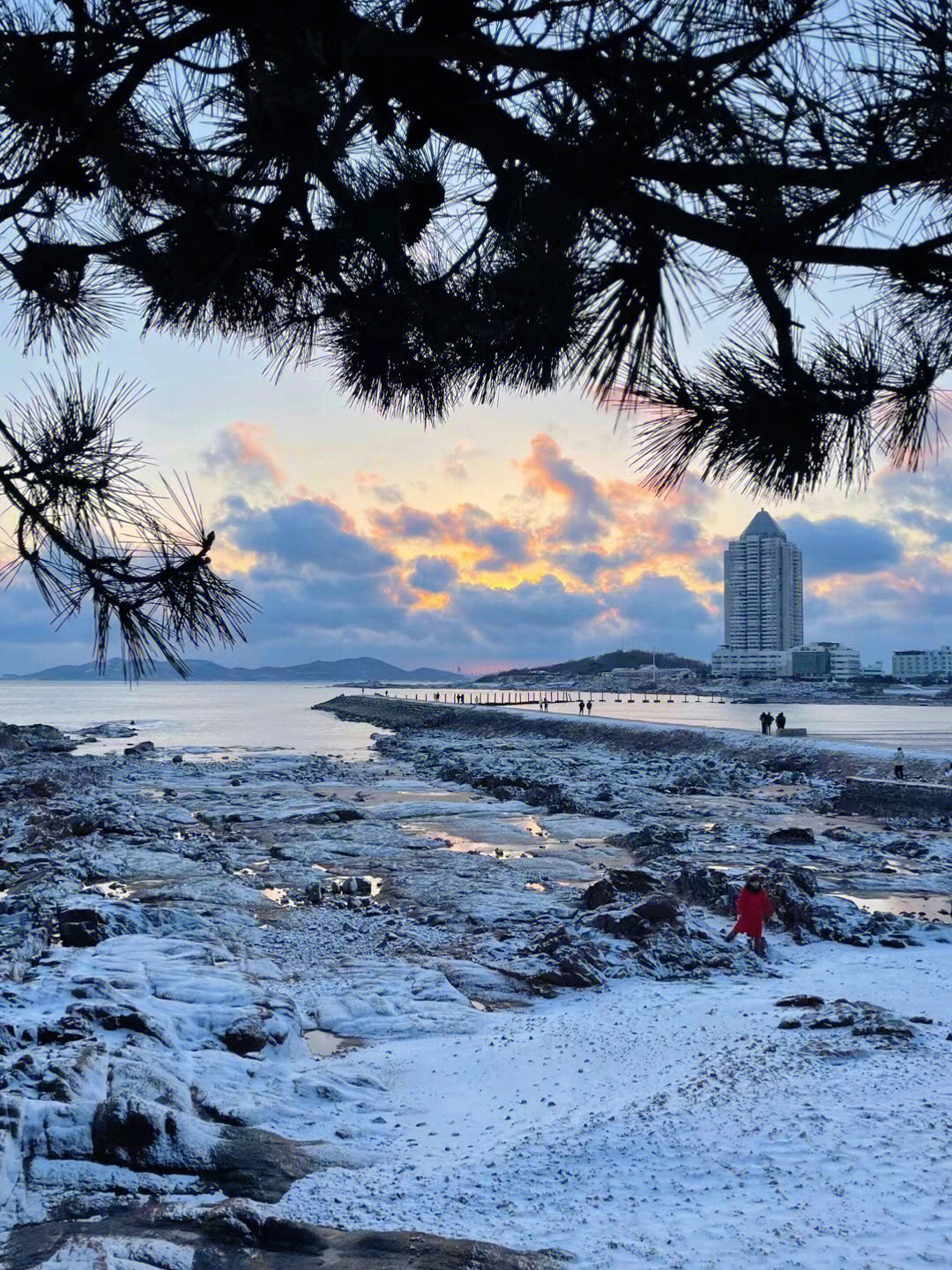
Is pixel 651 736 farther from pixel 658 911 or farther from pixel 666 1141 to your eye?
pixel 666 1141

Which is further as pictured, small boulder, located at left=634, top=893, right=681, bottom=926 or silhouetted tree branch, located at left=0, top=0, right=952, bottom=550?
small boulder, located at left=634, top=893, right=681, bottom=926

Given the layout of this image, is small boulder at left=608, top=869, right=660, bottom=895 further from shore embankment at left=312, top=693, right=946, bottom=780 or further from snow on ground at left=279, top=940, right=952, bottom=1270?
shore embankment at left=312, top=693, right=946, bottom=780

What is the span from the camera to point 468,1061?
6.75 meters

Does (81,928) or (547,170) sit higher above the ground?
(547,170)

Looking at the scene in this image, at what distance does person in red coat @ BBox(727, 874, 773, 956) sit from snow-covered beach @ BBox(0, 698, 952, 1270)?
211mm

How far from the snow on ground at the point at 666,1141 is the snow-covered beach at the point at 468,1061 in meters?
0.02

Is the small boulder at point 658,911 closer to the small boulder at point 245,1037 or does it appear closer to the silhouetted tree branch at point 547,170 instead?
the small boulder at point 245,1037

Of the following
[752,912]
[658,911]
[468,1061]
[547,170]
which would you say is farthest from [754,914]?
[547,170]

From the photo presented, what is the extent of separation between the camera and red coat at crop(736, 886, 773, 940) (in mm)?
9711

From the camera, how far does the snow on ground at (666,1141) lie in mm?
4258

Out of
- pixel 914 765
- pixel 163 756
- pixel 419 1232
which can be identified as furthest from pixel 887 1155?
pixel 163 756

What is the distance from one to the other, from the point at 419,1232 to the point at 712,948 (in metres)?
5.82

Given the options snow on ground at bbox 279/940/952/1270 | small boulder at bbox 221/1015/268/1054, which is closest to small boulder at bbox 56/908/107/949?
small boulder at bbox 221/1015/268/1054

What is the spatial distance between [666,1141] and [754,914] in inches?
194
